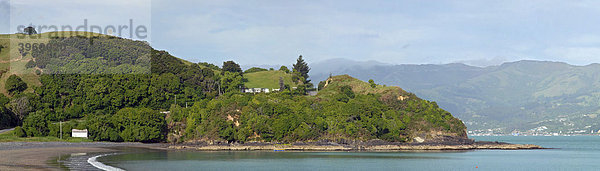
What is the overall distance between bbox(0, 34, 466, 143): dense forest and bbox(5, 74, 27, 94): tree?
18 cm

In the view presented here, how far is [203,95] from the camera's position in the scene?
169m

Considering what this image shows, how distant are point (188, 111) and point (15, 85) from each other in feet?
154

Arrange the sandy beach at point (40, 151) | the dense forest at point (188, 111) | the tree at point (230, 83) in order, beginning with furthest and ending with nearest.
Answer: the tree at point (230, 83) → the dense forest at point (188, 111) → the sandy beach at point (40, 151)

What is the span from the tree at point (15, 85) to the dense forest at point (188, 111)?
0.18m

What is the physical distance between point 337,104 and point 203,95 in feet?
153

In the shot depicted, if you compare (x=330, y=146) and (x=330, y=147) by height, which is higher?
(x=330, y=146)

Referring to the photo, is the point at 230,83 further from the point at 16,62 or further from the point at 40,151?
the point at 40,151

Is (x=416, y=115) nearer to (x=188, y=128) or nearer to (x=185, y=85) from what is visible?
(x=188, y=128)

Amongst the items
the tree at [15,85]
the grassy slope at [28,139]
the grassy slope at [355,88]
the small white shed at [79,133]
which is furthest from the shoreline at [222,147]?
the tree at [15,85]

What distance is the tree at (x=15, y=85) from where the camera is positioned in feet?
481

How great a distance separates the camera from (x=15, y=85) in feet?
483

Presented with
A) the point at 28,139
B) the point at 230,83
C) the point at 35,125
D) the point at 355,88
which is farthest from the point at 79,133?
the point at 355,88

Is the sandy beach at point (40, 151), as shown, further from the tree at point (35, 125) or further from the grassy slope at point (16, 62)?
the grassy slope at point (16, 62)

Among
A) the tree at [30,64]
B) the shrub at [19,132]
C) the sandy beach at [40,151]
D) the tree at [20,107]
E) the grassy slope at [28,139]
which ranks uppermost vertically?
the tree at [30,64]
